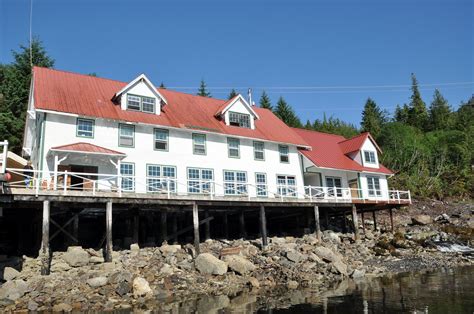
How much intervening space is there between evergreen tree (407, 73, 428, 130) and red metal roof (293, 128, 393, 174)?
45197mm

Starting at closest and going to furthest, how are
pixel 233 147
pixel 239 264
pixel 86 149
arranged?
pixel 239 264
pixel 86 149
pixel 233 147

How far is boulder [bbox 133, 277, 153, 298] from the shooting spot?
16078mm

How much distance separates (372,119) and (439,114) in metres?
15.2

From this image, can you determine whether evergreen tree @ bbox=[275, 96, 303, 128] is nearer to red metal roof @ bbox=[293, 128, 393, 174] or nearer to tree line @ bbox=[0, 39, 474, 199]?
tree line @ bbox=[0, 39, 474, 199]

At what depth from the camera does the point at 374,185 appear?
111 feet

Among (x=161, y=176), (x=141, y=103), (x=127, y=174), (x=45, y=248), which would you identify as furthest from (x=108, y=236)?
(x=141, y=103)

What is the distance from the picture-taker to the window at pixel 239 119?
29438 millimetres

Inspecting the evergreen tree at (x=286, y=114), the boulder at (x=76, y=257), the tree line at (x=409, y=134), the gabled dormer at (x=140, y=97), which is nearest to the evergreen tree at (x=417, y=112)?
the tree line at (x=409, y=134)

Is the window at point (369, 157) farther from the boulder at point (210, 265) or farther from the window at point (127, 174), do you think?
the window at point (127, 174)

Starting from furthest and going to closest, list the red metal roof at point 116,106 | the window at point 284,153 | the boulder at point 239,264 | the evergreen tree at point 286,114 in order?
1. the evergreen tree at point 286,114
2. the window at point 284,153
3. the red metal roof at point 116,106
4. the boulder at point 239,264

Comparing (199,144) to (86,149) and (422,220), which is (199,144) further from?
(422,220)

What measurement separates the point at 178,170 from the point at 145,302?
413 inches

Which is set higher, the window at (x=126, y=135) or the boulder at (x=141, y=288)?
the window at (x=126, y=135)

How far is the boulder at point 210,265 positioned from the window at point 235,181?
736 centimetres
